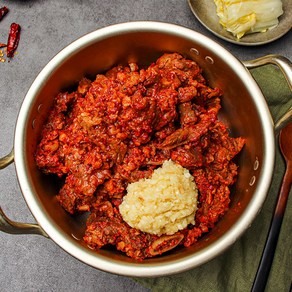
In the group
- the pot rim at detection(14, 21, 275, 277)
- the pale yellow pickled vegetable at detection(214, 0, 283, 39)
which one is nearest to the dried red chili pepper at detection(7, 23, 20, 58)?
the pot rim at detection(14, 21, 275, 277)

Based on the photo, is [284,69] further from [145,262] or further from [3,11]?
[3,11]

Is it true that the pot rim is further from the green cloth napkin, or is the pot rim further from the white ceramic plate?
the white ceramic plate

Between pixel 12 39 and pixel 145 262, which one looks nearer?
pixel 145 262

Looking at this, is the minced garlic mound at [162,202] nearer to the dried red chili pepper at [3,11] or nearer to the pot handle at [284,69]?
the pot handle at [284,69]

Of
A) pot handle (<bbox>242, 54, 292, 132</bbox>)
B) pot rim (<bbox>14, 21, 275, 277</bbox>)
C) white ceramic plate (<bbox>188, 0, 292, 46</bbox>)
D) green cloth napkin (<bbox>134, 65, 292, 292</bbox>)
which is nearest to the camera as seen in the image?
pot rim (<bbox>14, 21, 275, 277</bbox>)

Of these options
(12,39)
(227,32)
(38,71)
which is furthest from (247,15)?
(12,39)

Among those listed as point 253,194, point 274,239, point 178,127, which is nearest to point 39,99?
point 178,127

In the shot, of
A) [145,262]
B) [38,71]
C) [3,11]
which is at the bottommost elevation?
[145,262]
